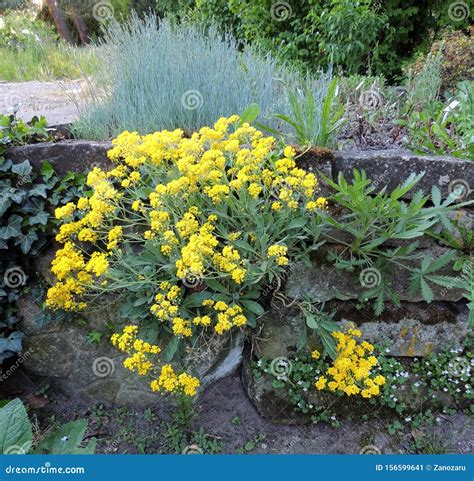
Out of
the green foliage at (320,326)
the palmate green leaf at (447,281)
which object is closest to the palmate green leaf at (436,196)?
the palmate green leaf at (447,281)

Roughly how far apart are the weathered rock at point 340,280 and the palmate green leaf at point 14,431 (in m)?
1.51

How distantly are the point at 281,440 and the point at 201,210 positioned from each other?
1.47 m

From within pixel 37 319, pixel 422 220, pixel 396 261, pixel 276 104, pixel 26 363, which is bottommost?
pixel 26 363

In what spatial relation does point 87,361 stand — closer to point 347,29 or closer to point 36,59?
point 347,29

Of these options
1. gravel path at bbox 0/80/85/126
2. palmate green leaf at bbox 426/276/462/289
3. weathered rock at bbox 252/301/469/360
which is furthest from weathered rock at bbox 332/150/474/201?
gravel path at bbox 0/80/85/126

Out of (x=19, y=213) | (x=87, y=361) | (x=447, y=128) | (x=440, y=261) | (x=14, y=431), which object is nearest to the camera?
(x=14, y=431)

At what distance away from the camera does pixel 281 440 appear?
2699mm

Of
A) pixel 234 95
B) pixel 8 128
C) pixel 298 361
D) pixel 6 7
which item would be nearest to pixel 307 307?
pixel 298 361

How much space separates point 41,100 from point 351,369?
396cm

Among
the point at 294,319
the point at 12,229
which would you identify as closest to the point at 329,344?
the point at 294,319

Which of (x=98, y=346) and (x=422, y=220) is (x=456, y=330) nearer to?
(x=422, y=220)

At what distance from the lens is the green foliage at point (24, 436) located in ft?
6.15

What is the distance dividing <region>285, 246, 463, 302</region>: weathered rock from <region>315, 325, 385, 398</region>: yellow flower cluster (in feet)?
0.83

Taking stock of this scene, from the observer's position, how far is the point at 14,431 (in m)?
1.90
